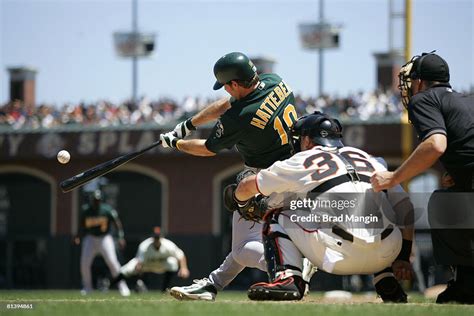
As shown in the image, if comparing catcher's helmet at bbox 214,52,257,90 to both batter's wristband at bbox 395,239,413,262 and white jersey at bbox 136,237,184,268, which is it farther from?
white jersey at bbox 136,237,184,268

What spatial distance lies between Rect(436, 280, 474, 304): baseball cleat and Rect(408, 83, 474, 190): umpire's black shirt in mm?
709

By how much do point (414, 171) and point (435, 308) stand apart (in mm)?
903

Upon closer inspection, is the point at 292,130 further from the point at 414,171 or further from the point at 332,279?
the point at 332,279

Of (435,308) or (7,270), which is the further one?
(7,270)

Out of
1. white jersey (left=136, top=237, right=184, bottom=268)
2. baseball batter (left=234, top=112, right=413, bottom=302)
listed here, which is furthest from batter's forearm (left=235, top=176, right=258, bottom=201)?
white jersey (left=136, top=237, right=184, bottom=268)

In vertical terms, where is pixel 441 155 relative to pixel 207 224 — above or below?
above

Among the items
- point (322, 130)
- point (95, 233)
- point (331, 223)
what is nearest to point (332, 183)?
point (331, 223)

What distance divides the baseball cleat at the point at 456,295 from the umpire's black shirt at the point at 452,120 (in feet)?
2.33

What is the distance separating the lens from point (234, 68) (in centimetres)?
808

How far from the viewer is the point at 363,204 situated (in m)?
6.88

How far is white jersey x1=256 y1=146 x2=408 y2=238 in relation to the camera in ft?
22.5

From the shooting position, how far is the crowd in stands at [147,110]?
27.1m

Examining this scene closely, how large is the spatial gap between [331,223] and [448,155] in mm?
977

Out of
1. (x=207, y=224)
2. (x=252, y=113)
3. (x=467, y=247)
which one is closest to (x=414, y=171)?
(x=467, y=247)
